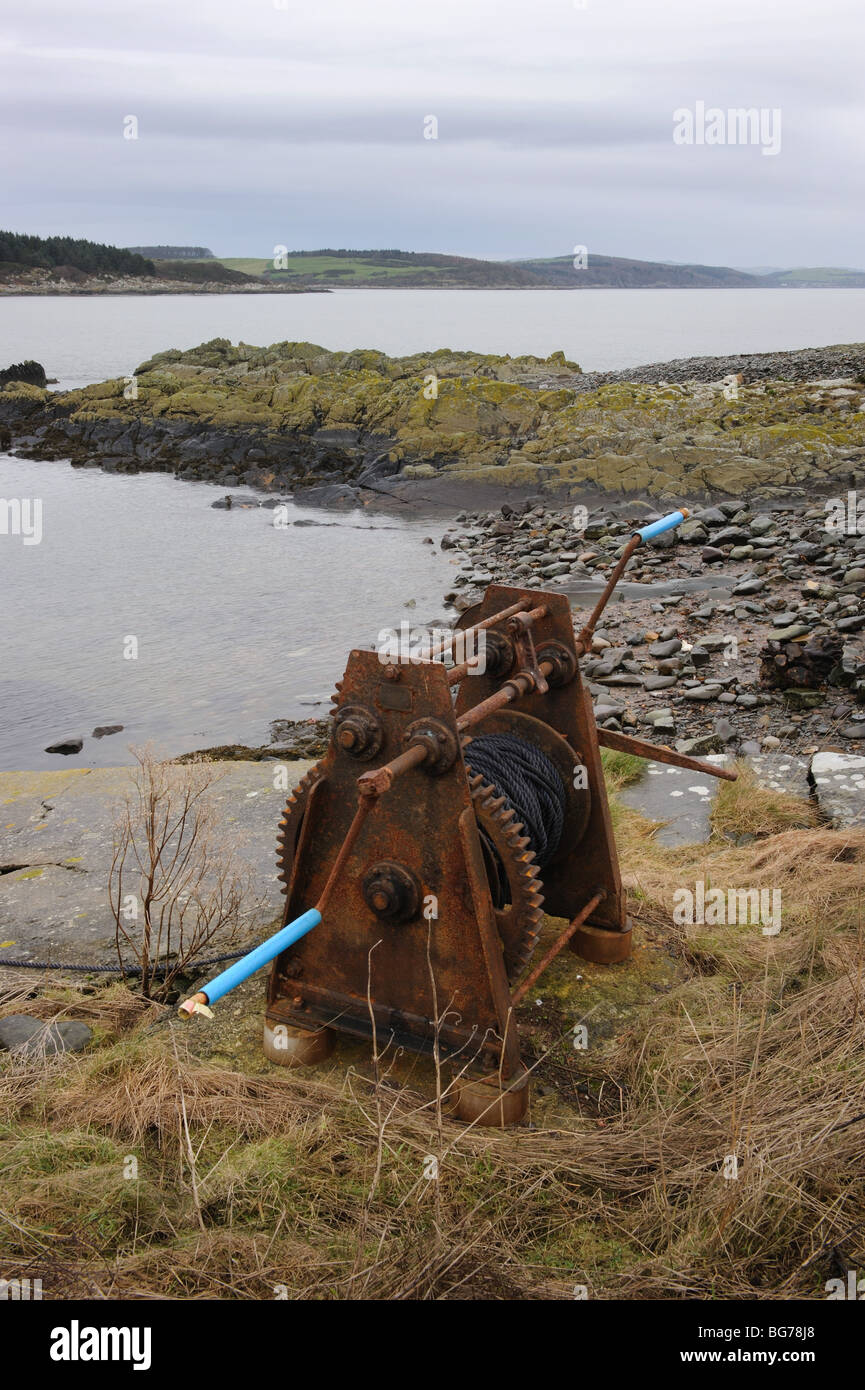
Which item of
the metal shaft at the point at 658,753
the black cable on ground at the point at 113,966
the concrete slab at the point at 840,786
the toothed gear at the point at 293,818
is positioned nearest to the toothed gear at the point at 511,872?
the toothed gear at the point at 293,818

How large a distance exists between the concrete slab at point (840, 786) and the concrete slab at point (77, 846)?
2.99 m

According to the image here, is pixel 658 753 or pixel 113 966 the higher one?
pixel 658 753

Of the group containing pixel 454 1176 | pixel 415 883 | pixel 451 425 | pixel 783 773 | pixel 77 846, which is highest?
pixel 451 425

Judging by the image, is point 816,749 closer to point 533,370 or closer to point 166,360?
point 533,370

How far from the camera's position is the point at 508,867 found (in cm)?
360

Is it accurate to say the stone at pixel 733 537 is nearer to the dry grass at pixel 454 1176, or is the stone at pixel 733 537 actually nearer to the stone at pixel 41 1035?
the dry grass at pixel 454 1176

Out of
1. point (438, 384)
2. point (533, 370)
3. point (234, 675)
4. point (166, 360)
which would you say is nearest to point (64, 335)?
point (166, 360)

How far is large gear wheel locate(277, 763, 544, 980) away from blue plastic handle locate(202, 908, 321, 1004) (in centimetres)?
68

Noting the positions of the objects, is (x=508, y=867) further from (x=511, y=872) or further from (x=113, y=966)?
(x=113, y=966)

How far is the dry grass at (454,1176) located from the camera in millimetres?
2828

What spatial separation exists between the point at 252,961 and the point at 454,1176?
1.08 metres

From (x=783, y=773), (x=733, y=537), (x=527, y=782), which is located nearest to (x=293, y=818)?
(x=527, y=782)

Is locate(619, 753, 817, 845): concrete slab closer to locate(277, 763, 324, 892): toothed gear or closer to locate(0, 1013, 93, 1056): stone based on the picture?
locate(277, 763, 324, 892): toothed gear

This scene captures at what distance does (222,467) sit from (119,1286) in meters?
26.8
